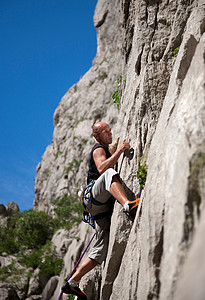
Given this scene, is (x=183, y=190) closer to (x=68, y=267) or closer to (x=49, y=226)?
(x=68, y=267)

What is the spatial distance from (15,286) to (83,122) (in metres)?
25.6

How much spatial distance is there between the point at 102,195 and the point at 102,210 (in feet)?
2.39

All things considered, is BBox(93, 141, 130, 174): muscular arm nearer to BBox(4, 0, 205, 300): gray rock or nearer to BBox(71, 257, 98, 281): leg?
BBox(4, 0, 205, 300): gray rock

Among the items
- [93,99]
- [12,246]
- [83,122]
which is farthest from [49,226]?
[93,99]

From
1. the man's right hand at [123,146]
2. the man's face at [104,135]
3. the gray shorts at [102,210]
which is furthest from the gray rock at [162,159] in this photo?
the man's face at [104,135]

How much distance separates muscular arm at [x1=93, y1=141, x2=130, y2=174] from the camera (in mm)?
6582

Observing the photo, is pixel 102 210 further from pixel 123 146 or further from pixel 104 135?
pixel 104 135

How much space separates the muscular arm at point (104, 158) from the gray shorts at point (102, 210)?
0.80ft

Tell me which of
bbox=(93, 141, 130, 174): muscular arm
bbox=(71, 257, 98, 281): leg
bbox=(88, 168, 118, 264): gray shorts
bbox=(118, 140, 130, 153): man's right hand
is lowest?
bbox=(71, 257, 98, 281): leg

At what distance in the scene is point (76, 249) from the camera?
1766 centimetres

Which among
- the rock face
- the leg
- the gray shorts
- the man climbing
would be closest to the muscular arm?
the man climbing

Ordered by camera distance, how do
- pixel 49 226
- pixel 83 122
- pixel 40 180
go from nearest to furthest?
pixel 49 226, pixel 83 122, pixel 40 180

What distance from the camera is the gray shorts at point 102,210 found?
635cm

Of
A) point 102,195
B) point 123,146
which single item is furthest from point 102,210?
point 123,146
